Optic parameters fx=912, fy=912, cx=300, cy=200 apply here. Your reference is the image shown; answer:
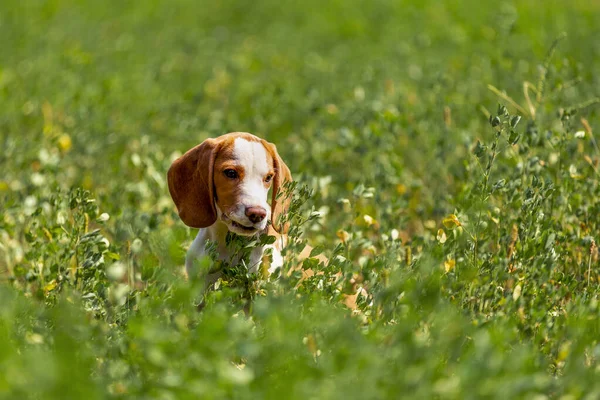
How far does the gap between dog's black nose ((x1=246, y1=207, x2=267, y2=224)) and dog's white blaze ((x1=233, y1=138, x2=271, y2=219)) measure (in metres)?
0.05

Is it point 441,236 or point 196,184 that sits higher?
point 196,184

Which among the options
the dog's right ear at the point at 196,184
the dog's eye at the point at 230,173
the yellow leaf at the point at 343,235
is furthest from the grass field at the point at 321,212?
the dog's eye at the point at 230,173

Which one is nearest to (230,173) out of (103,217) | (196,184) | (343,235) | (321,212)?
(196,184)

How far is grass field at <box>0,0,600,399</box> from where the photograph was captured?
2.56 metres

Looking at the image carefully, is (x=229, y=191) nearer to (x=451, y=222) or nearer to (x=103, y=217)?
(x=103, y=217)

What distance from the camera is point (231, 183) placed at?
12.8 ft

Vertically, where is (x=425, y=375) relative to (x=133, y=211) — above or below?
above

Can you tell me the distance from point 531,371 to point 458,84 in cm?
534

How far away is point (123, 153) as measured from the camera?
22.2 feet

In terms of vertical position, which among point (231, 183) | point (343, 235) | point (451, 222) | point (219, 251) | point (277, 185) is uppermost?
point (231, 183)

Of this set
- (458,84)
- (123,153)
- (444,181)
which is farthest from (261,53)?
(444,181)

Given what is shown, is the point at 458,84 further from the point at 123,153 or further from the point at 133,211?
the point at 133,211

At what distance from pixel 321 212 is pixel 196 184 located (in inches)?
22.8

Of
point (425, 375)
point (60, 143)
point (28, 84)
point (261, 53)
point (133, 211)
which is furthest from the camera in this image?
point (261, 53)
